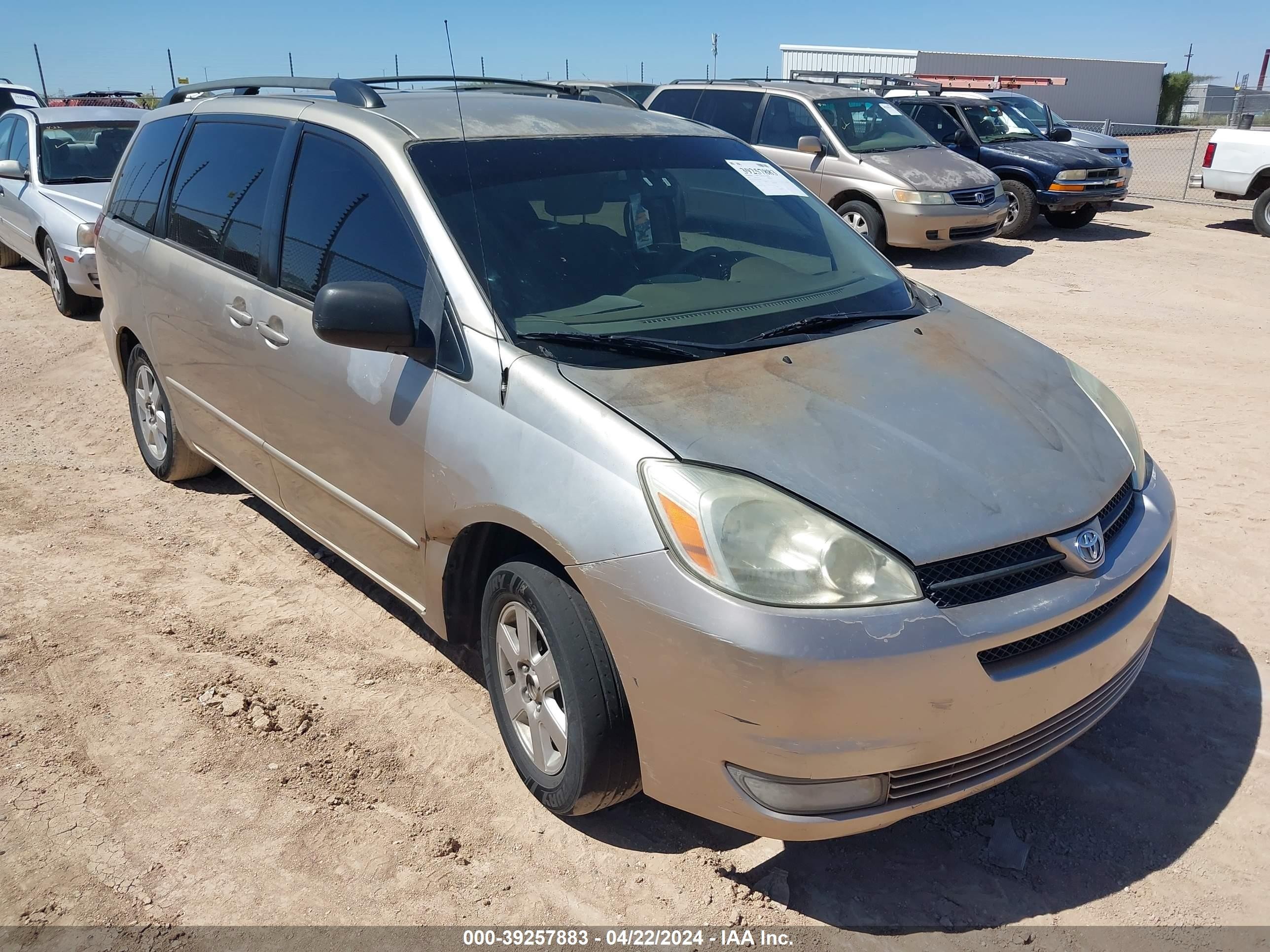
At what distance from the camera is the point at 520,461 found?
2699 mm

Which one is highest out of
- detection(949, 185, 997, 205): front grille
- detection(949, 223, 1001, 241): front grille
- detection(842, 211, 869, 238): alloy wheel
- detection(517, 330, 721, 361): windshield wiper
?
detection(517, 330, 721, 361): windshield wiper

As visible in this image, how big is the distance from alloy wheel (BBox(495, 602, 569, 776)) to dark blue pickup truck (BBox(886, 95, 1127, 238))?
12.5 m

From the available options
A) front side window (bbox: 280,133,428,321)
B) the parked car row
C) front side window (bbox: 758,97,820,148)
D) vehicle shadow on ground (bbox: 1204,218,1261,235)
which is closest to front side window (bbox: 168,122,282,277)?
front side window (bbox: 280,133,428,321)

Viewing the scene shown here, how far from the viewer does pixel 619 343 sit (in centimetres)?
291

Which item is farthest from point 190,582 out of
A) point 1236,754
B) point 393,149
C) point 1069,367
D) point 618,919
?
point 1236,754

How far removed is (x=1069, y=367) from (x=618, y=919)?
2.34 meters

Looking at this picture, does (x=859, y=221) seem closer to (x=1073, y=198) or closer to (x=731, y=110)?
(x=731, y=110)

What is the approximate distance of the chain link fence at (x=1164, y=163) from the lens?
1753 centimetres

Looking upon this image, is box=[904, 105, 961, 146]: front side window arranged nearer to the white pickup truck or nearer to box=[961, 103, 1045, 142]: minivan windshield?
box=[961, 103, 1045, 142]: minivan windshield

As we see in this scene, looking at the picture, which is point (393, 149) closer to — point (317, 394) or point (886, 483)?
point (317, 394)

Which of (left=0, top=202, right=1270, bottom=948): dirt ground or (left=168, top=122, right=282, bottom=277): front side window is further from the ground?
(left=168, top=122, right=282, bottom=277): front side window

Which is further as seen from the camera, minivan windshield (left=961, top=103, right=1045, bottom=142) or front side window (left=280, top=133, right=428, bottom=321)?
minivan windshield (left=961, top=103, right=1045, bottom=142)

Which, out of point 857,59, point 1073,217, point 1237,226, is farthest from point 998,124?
point 857,59

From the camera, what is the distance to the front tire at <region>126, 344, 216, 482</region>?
16.8ft
